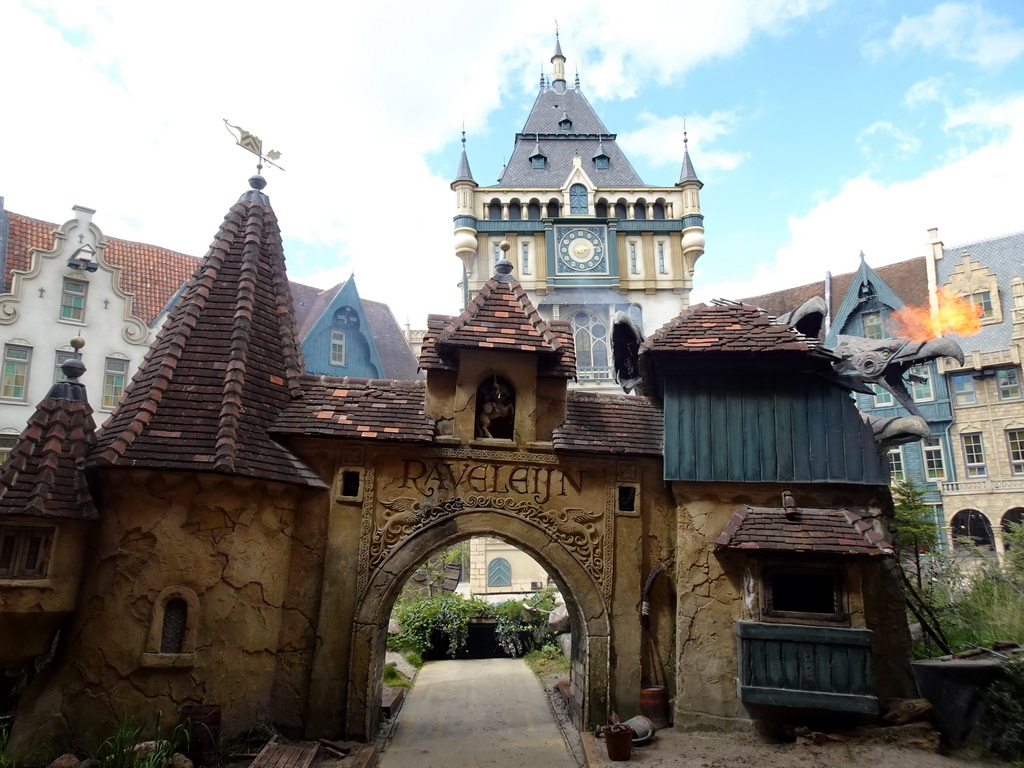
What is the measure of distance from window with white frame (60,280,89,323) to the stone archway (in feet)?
54.5

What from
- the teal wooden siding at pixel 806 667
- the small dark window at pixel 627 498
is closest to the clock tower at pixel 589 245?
the small dark window at pixel 627 498

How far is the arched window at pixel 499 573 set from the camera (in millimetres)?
24906

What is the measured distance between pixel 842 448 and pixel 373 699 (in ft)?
25.2

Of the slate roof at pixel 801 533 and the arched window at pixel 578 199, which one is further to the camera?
the arched window at pixel 578 199

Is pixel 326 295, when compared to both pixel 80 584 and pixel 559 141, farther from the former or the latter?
pixel 80 584

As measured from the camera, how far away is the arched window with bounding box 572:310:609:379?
28219 mm

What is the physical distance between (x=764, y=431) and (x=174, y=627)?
8531 millimetres

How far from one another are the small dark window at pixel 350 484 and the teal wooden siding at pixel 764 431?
15.2 ft

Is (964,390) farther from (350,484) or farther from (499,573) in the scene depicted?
(350,484)

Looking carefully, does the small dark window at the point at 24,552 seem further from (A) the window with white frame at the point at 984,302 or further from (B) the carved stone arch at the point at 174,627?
(A) the window with white frame at the point at 984,302

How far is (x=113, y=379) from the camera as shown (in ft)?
68.6

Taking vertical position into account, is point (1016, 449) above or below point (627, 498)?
above

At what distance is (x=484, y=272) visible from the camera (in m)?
30.1

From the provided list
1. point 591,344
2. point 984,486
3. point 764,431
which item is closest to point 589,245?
point 591,344
